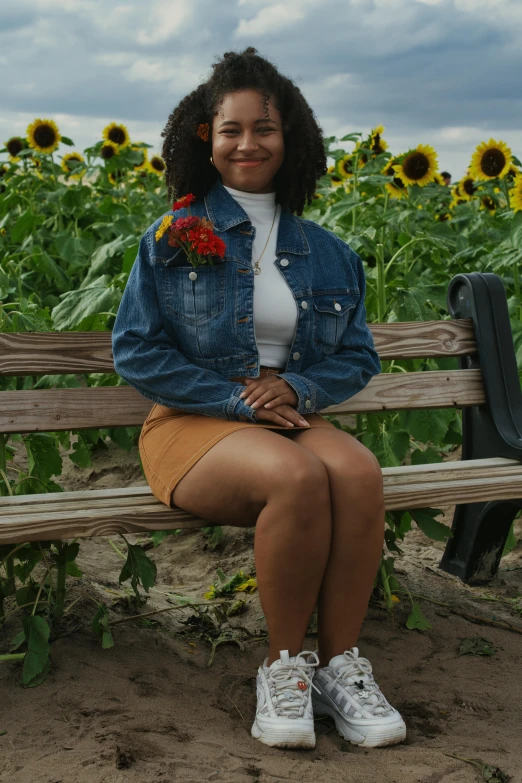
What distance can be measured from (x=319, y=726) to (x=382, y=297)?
189 centimetres

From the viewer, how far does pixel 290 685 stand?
229 cm

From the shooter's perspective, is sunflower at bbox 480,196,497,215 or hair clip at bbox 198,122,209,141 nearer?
hair clip at bbox 198,122,209,141

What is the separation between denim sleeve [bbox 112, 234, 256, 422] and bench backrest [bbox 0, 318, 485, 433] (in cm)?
38

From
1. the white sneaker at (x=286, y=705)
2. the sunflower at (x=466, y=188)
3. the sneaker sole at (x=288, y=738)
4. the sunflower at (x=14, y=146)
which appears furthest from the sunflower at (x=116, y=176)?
the sneaker sole at (x=288, y=738)

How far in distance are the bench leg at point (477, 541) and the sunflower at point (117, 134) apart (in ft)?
15.8

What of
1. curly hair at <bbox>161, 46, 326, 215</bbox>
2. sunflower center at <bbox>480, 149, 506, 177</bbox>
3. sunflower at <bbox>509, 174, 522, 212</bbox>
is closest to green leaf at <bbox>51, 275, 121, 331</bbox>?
curly hair at <bbox>161, 46, 326, 215</bbox>

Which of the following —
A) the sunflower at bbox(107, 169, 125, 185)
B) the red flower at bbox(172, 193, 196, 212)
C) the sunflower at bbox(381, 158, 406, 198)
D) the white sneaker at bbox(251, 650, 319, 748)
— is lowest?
the white sneaker at bbox(251, 650, 319, 748)

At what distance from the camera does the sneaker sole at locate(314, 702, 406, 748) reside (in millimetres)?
2320

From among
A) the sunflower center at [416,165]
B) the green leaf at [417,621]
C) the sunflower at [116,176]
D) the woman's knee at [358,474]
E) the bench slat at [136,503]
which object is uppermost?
the sunflower at [116,176]

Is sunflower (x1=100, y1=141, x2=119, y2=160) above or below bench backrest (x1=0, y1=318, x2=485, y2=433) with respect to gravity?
above

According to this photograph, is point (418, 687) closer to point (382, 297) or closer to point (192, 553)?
point (192, 553)

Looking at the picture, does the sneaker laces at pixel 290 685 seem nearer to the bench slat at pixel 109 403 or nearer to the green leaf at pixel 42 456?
the bench slat at pixel 109 403

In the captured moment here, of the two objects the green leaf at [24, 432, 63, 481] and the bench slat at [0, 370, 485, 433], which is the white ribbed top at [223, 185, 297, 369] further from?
the green leaf at [24, 432, 63, 481]

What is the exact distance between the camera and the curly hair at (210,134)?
268 centimetres
